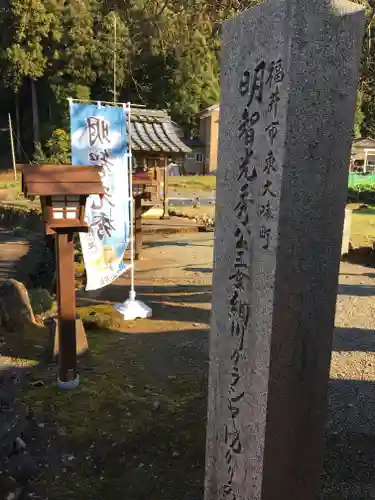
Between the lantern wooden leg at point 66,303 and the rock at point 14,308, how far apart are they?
2.04 m

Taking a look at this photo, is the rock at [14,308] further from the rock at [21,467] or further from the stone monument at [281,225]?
the stone monument at [281,225]

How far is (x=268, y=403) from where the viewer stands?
2.07m

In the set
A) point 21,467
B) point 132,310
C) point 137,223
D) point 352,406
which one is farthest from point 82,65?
point 21,467

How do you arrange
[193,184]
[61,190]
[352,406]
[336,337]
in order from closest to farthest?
1. [61,190]
2. [352,406]
3. [336,337]
4. [193,184]

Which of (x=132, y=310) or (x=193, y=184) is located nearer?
(x=132, y=310)

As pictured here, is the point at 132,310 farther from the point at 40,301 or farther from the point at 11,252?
the point at 11,252

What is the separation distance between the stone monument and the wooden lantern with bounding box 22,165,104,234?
8.16 feet

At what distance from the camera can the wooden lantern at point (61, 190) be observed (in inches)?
174

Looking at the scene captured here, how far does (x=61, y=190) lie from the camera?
4.46 meters

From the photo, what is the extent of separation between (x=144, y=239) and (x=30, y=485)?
34.8 ft

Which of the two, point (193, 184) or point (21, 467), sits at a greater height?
point (193, 184)

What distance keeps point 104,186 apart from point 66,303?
1982 mm

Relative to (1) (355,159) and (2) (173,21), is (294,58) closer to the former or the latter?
(2) (173,21)

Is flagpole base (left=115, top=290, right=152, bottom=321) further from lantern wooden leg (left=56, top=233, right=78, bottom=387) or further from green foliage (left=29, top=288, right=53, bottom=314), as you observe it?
lantern wooden leg (left=56, top=233, right=78, bottom=387)
